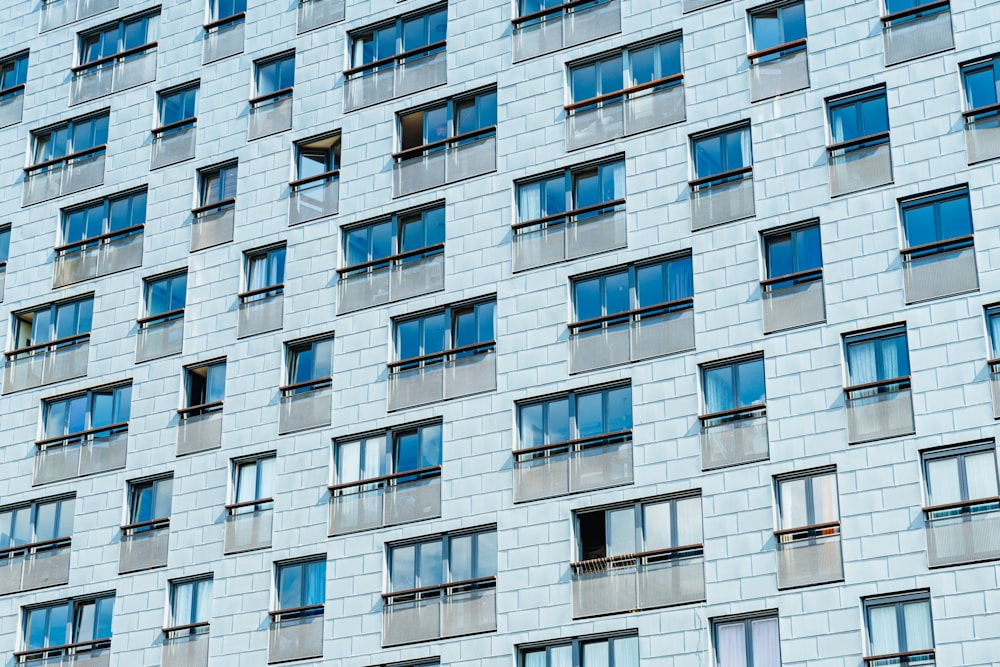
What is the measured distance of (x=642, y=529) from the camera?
4459cm

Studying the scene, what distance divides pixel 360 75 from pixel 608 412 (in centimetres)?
1457

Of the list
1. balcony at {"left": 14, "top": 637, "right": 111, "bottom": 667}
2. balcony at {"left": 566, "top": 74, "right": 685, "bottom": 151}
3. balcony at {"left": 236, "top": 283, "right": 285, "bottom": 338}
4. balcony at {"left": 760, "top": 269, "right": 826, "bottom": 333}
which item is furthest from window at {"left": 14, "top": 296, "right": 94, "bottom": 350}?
balcony at {"left": 760, "top": 269, "right": 826, "bottom": 333}

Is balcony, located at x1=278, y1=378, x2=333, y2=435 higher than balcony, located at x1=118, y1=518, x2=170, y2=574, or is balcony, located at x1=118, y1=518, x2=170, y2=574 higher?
balcony, located at x1=278, y1=378, x2=333, y2=435

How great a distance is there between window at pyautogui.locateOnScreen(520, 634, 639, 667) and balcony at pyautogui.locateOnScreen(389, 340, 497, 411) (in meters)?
7.38

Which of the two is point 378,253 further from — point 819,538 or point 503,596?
point 819,538

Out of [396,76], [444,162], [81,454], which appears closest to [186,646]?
[81,454]

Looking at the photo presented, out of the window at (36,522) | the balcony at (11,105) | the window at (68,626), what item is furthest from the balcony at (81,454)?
the balcony at (11,105)

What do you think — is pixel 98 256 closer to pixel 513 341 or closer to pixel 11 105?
pixel 11 105

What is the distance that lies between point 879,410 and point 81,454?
2452 centimetres

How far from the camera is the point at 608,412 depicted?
4638 cm

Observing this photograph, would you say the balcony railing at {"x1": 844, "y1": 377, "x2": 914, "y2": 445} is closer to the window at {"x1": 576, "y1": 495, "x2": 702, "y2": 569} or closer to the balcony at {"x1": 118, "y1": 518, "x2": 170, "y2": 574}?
the window at {"x1": 576, "y1": 495, "x2": 702, "y2": 569}

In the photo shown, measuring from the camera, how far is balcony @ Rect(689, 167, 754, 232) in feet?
153

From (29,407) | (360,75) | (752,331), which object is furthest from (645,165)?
(29,407)

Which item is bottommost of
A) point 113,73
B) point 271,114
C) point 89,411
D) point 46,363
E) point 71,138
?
point 89,411
